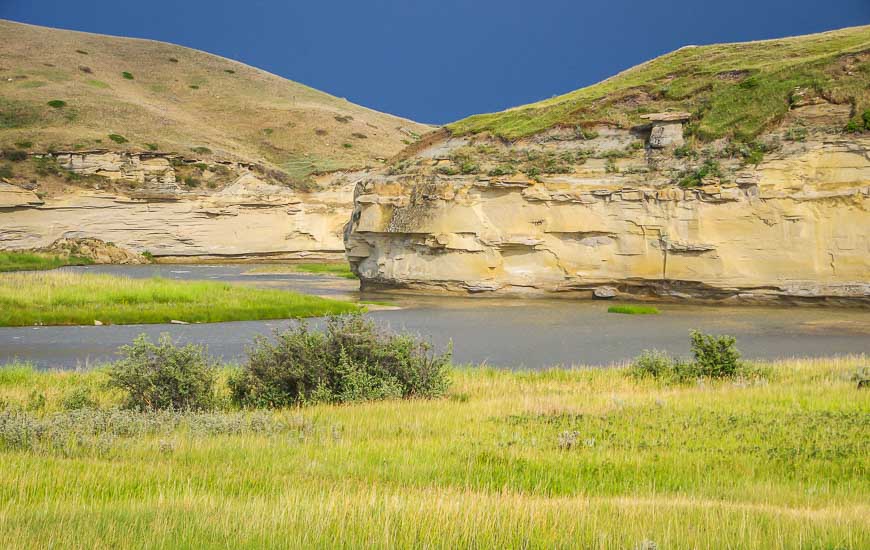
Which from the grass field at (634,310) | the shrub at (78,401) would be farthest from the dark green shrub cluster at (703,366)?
the grass field at (634,310)

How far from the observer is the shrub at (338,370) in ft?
40.4

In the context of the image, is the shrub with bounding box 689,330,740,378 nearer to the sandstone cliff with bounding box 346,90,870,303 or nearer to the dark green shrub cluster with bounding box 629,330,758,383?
the dark green shrub cluster with bounding box 629,330,758,383

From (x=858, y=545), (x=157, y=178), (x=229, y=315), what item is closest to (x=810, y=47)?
(x=229, y=315)

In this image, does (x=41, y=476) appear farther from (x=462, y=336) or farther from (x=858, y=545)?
(x=462, y=336)

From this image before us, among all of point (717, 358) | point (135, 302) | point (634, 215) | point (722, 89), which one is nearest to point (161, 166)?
point (135, 302)

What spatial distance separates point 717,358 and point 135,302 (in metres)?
21.8

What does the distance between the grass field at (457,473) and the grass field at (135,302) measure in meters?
15.8

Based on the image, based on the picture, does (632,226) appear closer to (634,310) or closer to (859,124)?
(634,310)

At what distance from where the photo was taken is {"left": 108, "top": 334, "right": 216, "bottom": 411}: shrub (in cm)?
1116

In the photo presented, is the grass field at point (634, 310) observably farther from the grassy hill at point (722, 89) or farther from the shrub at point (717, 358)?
the shrub at point (717, 358)

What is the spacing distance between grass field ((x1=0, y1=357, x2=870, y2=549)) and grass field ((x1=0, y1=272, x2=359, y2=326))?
1578cm

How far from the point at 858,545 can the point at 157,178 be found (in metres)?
67.5

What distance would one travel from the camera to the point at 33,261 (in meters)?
53.8

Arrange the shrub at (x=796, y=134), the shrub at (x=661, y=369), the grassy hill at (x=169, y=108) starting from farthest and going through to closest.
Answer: the grassy hill at (x=169, y=108)
the shrub at (x=796, y=134)
the shrub at (x=661, y=369)
